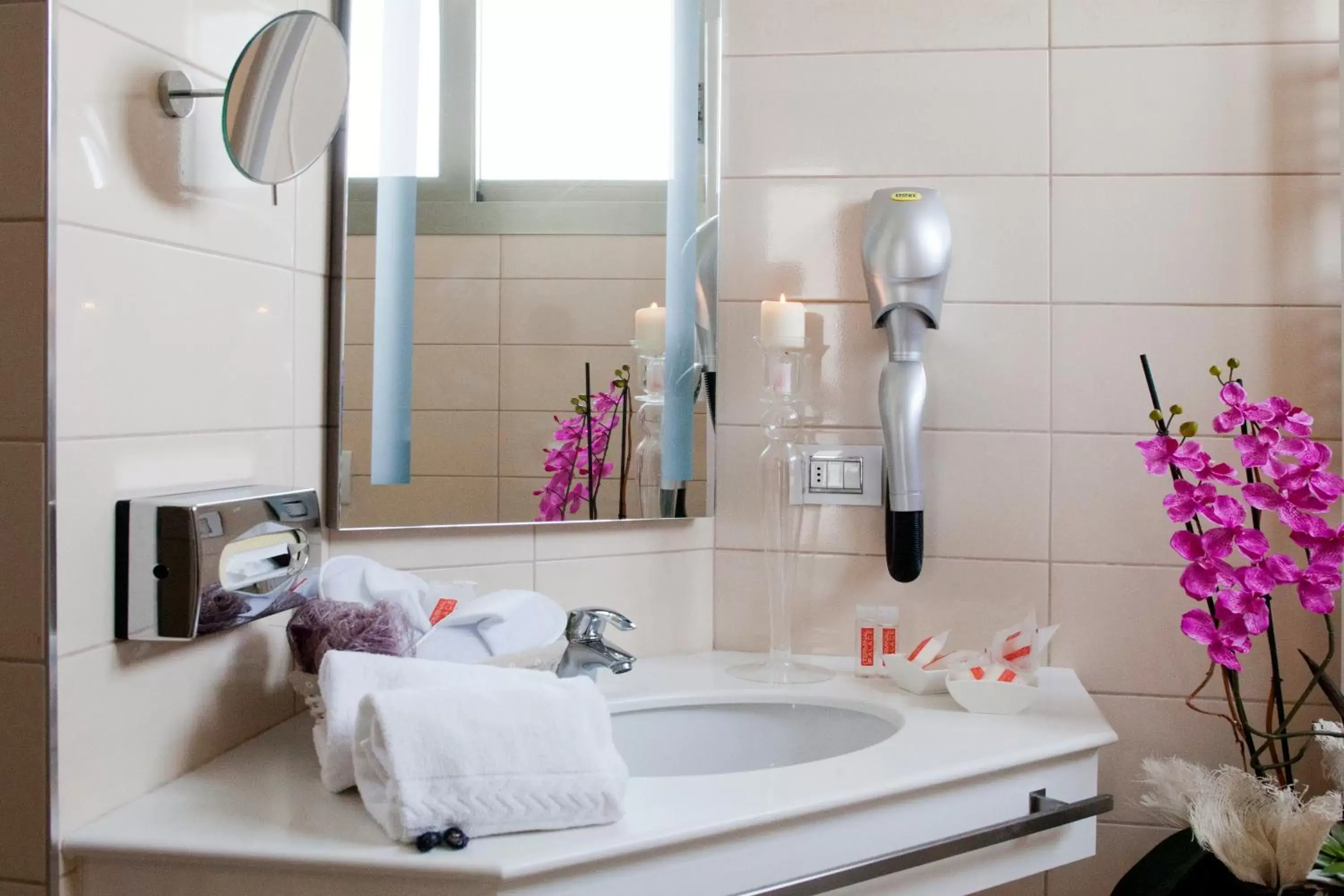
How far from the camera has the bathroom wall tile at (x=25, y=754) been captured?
→ 2.90 feet

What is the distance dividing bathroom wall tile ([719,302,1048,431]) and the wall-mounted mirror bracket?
0.80 meters

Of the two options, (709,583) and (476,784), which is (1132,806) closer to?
(709,583)

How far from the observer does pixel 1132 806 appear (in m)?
1.56

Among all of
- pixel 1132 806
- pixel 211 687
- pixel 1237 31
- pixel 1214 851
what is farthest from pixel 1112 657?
pixel 211 687

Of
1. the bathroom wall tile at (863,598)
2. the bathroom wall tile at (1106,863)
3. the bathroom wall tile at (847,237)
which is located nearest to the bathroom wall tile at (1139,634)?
the bathroom wall tile at (863,598)

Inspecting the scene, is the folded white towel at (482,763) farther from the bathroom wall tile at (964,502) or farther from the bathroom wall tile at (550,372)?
the bathroom wall tile at (964,502)

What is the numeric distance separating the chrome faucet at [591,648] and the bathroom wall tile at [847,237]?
0.55 m

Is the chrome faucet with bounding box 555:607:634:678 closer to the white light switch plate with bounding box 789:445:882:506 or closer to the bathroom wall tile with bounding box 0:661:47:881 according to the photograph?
the white light switch plate with bounding box 789:445:882:506

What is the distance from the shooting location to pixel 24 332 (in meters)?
0.88

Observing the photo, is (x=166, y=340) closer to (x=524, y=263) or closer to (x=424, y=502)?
(x=424, y=502)

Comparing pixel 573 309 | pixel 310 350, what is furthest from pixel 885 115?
pixel 310 350

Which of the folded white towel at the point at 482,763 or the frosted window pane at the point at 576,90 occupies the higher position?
the frosted window pane at the point at 576,90

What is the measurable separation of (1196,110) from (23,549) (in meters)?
1.51

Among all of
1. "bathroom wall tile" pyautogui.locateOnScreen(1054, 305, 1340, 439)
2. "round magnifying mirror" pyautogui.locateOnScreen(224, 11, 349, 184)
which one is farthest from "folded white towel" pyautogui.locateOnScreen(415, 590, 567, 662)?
"bathroom wall tile" pyautogui.locateOnScreen(1054, 305, 1340, 439)
